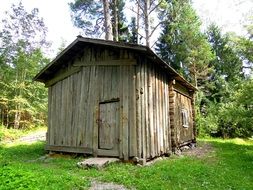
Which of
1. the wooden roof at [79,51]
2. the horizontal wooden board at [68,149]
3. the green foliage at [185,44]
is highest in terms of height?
the green foliage at [185,44]

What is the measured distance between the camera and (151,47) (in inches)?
1164

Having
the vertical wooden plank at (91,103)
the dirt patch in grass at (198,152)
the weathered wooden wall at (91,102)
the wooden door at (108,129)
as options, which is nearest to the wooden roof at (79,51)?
the weathered wooden wall at (91,102)

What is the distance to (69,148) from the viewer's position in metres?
12.6

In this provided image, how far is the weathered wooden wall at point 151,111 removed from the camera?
11.1 m

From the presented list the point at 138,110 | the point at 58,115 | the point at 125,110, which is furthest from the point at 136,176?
the point at 58,115

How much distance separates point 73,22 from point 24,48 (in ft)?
16.8

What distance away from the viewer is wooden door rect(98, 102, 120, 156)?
11.3 meters

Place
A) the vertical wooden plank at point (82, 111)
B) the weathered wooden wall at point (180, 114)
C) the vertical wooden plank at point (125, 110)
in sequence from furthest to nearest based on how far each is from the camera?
the weathered wooden wall at point (180, 114) → the vertical wooden plank at point (82, 111) → the vertical wooden plank at point (125, 110)

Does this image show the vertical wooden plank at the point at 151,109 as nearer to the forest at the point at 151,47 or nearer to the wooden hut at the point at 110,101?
the wooden hut at the point at 110,101

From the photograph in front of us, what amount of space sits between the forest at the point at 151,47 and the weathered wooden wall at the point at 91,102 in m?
6.78

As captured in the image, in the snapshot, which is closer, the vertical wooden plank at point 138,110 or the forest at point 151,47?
the vertical wooden plank at point 138,110

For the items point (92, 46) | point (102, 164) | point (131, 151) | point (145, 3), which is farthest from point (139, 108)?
point (145, 3)

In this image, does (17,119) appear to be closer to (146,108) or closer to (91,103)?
(91,103)

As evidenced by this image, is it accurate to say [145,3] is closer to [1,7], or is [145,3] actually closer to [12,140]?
[1,7]
